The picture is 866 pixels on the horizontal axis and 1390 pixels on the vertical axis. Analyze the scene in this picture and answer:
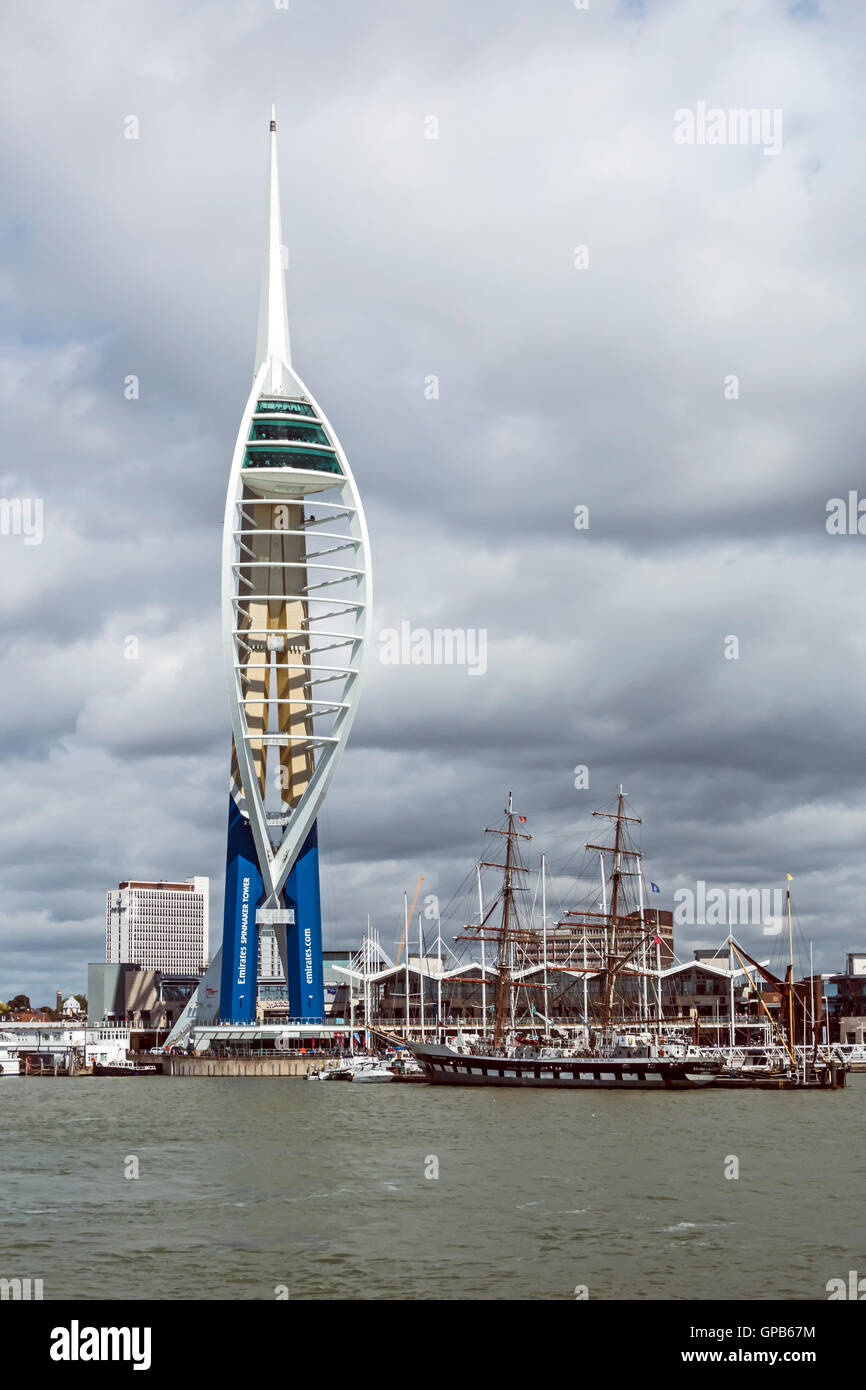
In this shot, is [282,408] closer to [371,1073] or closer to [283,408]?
[283,408]

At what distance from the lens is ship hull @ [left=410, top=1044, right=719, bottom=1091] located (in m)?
105

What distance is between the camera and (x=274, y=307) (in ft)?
509

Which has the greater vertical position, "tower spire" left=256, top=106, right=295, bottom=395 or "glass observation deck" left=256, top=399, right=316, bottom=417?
"tower spire" left=256, top=106, right=295, bottom=395

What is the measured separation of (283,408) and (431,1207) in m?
118

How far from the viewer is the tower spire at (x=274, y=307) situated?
500ft

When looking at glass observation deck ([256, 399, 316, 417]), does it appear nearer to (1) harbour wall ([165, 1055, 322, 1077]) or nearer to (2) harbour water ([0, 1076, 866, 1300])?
(1) harbour wall ([165, 1055, 322, 1077])

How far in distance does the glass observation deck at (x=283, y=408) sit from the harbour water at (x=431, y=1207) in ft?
287

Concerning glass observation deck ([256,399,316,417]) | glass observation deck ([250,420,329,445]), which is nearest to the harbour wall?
glass observation deck ([250,420,329,445])

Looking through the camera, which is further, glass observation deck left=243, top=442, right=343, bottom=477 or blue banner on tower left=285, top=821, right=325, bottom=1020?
glass observation deck left=243, top=442, right=343, bottom=477

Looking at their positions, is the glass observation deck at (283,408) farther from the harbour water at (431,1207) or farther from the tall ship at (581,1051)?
the harbour water at (431,1207)

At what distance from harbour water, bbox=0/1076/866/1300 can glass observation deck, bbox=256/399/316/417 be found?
87.4 m

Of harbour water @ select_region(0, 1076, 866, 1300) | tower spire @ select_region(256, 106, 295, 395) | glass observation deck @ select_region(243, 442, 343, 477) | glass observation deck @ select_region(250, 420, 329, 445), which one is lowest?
harbour water @ select_region(0, 1076, 866, 1300)

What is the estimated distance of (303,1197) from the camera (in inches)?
1549
